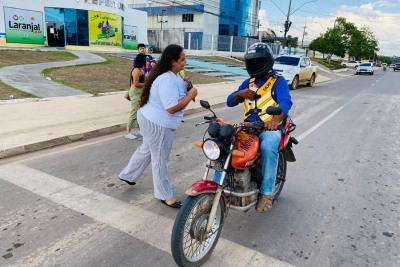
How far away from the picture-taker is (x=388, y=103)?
13.5 m

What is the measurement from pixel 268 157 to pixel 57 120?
606 centimetres

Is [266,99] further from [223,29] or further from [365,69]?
[223,29]

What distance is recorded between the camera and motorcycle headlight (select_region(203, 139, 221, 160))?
2.69m

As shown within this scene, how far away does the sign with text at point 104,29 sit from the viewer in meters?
34.4

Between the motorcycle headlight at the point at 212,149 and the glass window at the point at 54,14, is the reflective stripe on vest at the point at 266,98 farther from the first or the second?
the glass window at the point at 54,14

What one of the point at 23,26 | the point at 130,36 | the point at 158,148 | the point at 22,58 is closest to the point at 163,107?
the point at 158,148

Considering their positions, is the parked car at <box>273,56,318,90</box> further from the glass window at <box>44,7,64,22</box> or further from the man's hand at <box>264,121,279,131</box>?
the glass window at <box>44,7,64,22</box>

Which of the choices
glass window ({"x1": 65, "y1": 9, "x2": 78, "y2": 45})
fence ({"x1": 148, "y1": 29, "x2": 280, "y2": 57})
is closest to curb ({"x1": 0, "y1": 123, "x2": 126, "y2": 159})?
glass window ({"x1": 65, "y1": 9, "x2": 78, "y2": 45})

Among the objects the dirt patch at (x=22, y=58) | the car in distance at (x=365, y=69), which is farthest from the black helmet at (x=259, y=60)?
the car in distance at (x=365, y=69)

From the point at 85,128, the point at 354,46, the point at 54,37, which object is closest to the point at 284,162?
the point at 85,128

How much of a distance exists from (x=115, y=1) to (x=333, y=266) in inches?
1595

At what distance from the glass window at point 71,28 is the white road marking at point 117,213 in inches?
1242

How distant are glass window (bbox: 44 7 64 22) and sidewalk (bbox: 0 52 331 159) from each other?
23.0m

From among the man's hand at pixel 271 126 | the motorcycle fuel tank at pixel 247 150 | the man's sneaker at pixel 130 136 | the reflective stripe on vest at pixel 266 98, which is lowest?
the man's sneaker at pixel 130 136
